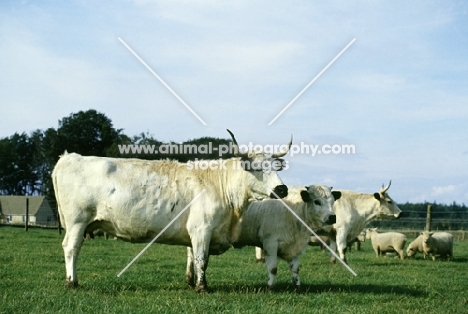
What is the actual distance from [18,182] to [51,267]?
258ft

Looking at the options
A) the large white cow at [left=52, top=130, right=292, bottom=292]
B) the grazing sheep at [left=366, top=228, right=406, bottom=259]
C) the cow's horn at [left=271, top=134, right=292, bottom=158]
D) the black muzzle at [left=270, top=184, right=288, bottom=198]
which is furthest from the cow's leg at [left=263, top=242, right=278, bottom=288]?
the grazing sheep at [left=366, top=228, right=406, bottom=259]

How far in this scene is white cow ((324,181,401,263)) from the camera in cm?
1833

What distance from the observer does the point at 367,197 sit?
19141 millimetres

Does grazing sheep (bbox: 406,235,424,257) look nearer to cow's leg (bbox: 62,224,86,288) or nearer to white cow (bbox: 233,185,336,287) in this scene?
white cow (bbox: 233,185,336,287)

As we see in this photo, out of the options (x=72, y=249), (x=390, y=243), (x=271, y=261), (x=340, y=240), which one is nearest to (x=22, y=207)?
(x=390, y=243)

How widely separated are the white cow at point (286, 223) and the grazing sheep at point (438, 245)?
11.6 meters

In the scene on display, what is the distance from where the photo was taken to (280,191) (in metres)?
10.6

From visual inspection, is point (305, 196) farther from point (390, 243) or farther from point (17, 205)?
point (17, 205)

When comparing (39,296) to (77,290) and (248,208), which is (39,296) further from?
(248,208)

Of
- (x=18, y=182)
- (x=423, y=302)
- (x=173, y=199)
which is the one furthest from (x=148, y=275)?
(x=18, y=182)

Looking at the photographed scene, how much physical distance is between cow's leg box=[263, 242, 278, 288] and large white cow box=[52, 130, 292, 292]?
92 centimetres

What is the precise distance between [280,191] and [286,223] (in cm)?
160

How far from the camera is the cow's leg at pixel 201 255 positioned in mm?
10141

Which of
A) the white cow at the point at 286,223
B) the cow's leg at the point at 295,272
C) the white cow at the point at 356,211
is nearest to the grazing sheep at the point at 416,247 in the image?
the white cow at the point at 356,211
